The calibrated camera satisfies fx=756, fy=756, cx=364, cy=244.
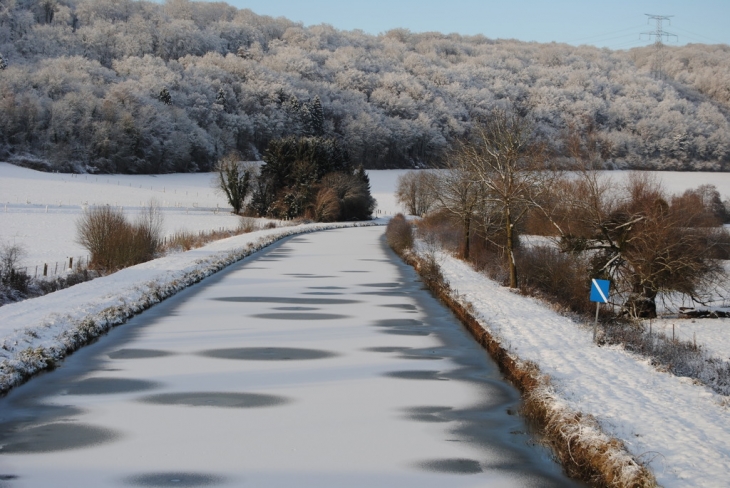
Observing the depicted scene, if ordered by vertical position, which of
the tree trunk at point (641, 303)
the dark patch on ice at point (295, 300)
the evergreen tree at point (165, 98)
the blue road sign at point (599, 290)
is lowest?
the tree trunk at point (641, 303)

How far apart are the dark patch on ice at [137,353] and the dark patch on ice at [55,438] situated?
145 inches

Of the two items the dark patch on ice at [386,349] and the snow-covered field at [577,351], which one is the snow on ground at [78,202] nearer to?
the snow-covered field at [577,351]

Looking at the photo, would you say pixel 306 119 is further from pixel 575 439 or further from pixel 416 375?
pixel 575 439

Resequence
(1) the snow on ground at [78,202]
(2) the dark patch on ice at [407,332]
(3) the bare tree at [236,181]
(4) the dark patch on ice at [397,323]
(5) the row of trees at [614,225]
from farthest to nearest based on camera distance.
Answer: (3) the bare tree at [236,181]
(1) the snow on ground at [78,202]
(5) the row of trees at [614,225]
(4) the dark patch on ice at [397,323]
(2) the dark patch on ice at [407,332]

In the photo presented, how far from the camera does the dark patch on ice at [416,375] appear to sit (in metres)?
10.9

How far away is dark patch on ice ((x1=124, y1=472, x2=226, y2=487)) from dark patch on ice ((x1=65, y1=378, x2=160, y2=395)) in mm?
3245

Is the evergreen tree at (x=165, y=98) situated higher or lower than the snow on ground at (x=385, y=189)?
higher

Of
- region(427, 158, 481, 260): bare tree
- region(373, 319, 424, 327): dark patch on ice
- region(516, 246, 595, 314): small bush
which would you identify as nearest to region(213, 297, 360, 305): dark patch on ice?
region(373, 319, 424, 327): dark patch on ice

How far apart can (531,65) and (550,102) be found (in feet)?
134

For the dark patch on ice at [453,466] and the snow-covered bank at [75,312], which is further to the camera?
the snow-covered bank at [75,312]

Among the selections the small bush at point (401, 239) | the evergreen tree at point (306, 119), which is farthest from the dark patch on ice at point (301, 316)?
the evergreen tree at point (306, 119)

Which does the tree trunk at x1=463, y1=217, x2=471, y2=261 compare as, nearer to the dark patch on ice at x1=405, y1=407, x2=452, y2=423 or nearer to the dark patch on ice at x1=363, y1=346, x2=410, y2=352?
the dark patch on ice at x1=363, y1=346, x2=410, y2=352

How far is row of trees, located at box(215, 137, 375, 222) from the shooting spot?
75.2 meters

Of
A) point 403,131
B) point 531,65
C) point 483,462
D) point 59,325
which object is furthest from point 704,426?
point 531,65
